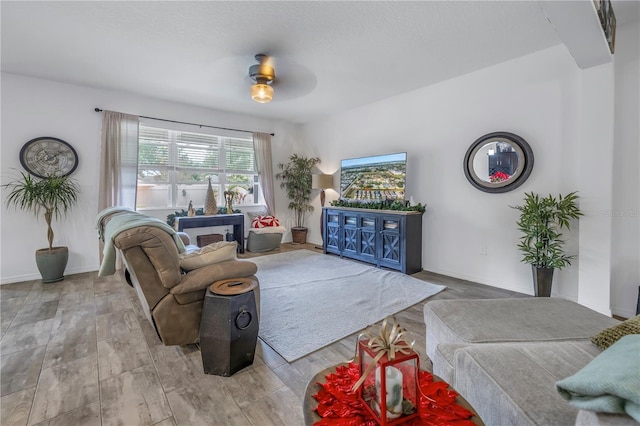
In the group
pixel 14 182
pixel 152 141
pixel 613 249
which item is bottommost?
pixel 613 249

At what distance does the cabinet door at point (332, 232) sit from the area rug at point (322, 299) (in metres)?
0.47

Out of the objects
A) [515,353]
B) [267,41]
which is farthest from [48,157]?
[515,353]

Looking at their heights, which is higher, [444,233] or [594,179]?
[594,179]

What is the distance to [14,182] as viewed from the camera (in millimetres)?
3633

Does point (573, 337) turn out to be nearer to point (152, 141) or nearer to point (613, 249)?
point (613, 249)

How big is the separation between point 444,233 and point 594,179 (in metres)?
1.65

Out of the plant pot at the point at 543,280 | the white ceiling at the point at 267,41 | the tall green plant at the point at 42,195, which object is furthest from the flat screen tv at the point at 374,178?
the tall green plant at the point at 42,195

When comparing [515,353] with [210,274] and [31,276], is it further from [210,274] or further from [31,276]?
[31,276]

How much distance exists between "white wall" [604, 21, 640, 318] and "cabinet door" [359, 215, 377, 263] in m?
2.49

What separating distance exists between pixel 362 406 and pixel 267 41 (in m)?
3.03

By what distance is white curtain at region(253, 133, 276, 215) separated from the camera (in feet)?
18.7

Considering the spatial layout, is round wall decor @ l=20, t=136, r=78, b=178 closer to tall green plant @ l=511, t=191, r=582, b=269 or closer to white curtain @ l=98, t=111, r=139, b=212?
white curtain @ l=98, t=111, r=139, b=212

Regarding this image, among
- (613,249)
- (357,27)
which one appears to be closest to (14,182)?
(357,27)

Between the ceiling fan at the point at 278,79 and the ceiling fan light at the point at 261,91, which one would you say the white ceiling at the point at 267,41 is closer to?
the ceiling fan at the point at 278,79
